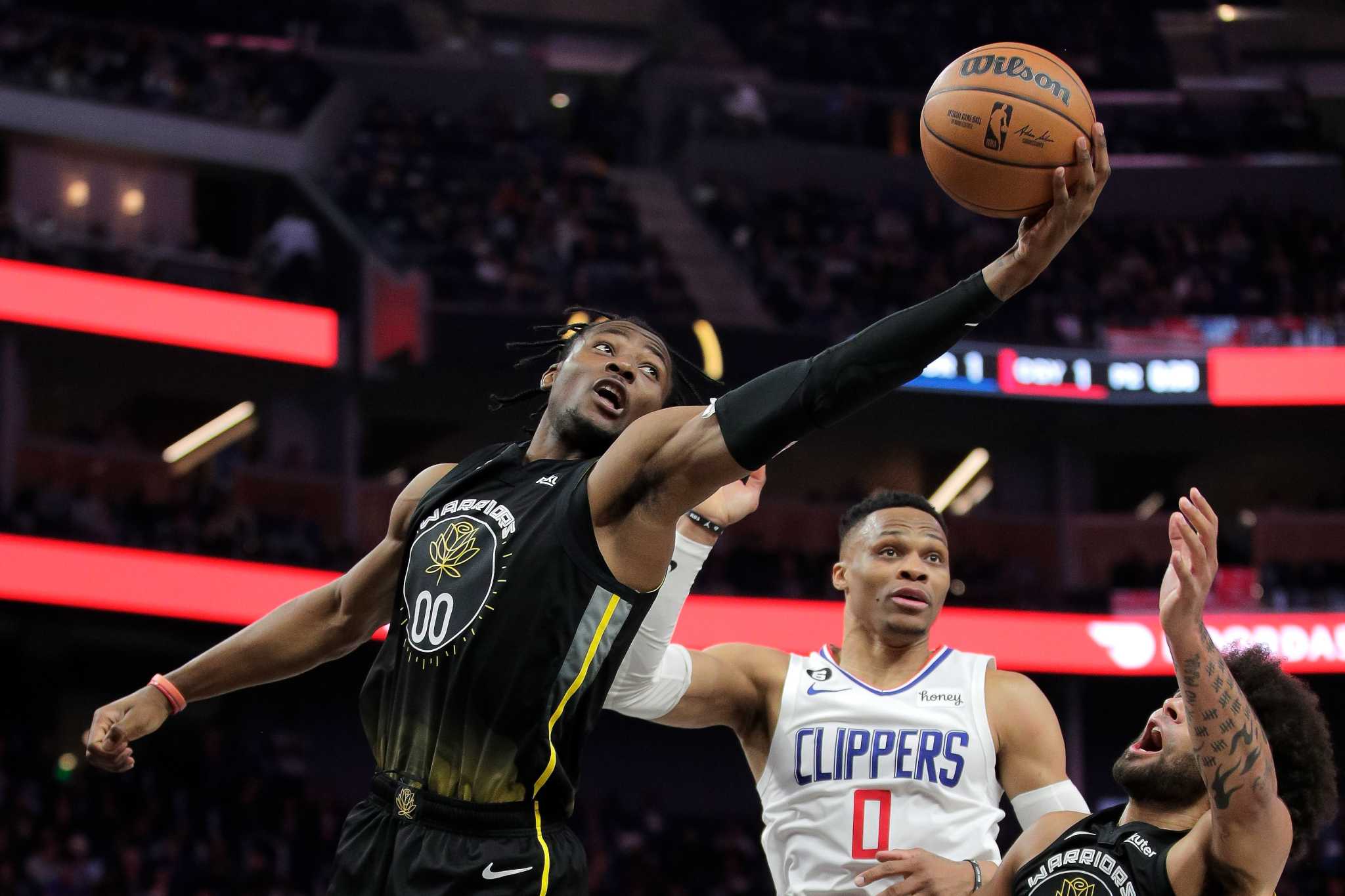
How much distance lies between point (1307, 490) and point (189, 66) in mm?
17518

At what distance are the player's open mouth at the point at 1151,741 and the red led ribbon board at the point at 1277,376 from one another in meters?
17.1

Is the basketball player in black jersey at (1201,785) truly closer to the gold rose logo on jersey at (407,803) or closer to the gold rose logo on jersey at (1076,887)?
the gold rose logo on jersey at (1076,887)

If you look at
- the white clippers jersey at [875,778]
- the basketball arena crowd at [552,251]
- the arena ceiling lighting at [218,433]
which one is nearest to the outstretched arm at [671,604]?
the white clippers jersey at [875,778]

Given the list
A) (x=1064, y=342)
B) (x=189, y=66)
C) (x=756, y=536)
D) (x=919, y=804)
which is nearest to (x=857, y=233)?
(x=1064, y=342)

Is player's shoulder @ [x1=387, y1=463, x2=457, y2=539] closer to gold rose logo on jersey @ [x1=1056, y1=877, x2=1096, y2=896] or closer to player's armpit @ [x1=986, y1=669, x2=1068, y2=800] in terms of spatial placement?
gold rose logo on jersey @ [x1=1056, y1=877, x2=1096, y2=896]

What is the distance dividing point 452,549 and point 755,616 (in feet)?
45.9

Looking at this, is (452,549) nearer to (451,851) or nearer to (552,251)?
(451,851)

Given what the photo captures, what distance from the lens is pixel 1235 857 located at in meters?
3.44

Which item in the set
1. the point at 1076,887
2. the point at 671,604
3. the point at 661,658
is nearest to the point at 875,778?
the point at 661,658

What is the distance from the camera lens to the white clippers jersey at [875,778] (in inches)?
185

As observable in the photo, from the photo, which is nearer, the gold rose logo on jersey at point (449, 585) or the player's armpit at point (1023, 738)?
the gold rose logo on jersey at point (449, 585)

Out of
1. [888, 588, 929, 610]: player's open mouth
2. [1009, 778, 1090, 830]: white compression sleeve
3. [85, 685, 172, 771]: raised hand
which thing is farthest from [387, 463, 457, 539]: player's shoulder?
[1009, 778, 1090, 830]: white compression sleeve

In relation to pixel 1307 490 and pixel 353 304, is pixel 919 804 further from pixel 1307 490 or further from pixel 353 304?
pixel 1307 490

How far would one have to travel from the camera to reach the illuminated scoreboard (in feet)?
65.5
